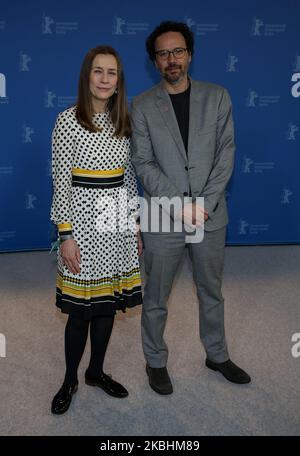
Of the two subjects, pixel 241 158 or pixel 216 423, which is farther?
pixel 241 158

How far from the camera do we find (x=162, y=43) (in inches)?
89.2

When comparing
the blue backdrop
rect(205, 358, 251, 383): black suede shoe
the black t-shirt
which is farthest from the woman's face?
the blue backdrop

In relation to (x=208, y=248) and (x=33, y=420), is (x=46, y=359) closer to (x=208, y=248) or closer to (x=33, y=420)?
(x=33, y=420)

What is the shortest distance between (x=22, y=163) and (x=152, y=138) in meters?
2.22

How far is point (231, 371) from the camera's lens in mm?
2646

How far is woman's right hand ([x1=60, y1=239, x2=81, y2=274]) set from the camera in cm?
218

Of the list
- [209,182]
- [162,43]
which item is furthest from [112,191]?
[162,43]

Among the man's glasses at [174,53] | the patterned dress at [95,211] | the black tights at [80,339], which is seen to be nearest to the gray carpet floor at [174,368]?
the black tights at [80,339]

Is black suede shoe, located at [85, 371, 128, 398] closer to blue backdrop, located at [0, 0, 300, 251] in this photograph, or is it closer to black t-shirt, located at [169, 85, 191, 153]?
black t-shirt, located at [169, 85, 191, 153]

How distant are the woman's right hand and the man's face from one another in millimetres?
815

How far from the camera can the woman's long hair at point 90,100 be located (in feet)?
6.87

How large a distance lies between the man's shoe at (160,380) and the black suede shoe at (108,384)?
14cm

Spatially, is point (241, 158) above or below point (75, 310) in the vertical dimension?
Result: above

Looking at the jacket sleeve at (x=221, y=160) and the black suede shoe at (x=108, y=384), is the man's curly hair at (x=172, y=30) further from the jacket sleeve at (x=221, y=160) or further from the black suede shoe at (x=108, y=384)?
the black suede shoe at (x=108, y=384)
